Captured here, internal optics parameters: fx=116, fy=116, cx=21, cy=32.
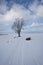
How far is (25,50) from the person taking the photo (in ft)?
5.00

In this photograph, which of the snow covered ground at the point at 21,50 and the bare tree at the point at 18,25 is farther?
the bare tree at the point at 18,25

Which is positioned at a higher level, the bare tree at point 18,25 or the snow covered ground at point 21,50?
the bare tree at point 18,25

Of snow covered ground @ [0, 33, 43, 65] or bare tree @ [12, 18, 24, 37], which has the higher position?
bare tree @ [12, 18, 24, 37]

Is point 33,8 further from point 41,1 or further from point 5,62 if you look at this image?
point 5,62

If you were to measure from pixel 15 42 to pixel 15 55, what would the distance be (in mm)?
203

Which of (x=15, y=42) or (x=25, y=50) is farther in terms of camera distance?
(x=15, y=42)

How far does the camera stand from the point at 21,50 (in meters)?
1.53

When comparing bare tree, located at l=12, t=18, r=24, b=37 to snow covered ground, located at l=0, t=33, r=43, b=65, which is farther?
bare tree, located at l=12, t=18, r=24, b=37

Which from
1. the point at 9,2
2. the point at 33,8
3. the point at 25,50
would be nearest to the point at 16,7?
the point at 9,2

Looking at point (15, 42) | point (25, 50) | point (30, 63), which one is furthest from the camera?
point (15, 42)

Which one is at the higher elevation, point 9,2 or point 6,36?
point 9,2

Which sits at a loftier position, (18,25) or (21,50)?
(18,25)

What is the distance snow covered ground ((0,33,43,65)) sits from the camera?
1438mm

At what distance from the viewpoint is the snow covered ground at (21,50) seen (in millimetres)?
1438
